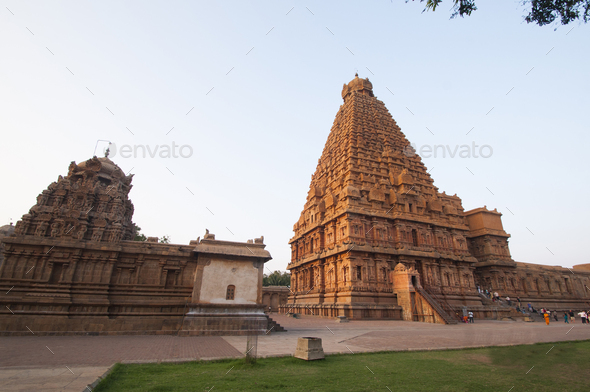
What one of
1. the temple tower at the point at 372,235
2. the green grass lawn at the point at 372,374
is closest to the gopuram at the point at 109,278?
the green grass lawn at the point at 372,374

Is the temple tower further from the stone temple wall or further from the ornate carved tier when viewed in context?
the ornate carved tier

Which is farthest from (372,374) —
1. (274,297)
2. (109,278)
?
(274,297)

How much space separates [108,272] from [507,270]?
4308cm

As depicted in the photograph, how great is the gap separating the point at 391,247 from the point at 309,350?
78.4 feet

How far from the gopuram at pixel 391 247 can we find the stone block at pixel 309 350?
59.0ft

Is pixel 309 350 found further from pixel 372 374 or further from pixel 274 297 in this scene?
pixel 274 297

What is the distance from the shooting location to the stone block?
820 centimetres

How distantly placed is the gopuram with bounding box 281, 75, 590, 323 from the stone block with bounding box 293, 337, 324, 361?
18.0 meters

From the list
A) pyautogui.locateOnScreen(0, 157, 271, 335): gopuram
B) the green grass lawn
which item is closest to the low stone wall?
pyautogui.locateOnScreen(0, 157, 271, 335): gopuram

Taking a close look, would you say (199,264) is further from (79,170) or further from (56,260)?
(79,170)

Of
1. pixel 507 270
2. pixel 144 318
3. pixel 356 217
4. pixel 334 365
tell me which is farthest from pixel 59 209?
pixel 507 270

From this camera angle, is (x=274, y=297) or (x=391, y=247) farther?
(x=274, y=297)

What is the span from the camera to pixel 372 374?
6.89m

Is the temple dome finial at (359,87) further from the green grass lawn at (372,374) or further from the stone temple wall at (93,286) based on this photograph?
the green grass lawn at (372,374)
